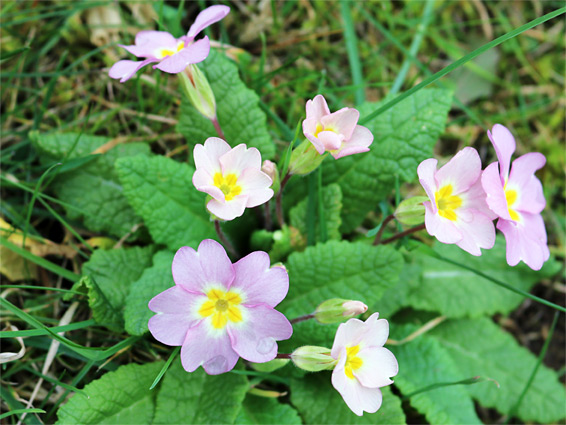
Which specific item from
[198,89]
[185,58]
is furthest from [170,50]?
[185,58]

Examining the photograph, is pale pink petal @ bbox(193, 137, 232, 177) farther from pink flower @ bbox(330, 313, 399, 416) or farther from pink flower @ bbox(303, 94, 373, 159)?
pink flower @ bbox(330, 313, 399, 416)

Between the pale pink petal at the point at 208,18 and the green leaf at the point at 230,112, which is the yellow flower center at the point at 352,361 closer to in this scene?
the green leaf at the point at 230,112

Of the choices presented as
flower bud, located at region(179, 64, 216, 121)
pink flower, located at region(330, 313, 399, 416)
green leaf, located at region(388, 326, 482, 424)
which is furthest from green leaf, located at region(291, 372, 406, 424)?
flower bud, located at region(179, 64, 216, 121)

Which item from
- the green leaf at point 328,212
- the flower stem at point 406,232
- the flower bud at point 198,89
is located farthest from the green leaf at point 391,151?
the flower bud at point 198,89

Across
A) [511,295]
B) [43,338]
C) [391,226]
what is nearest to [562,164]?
[511,295]

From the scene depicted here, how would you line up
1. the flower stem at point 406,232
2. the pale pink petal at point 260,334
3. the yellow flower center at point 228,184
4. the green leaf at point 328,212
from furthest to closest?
the green leaf at point 328,212
the flower stem at point 406,232
the yellow flower center at point 228,184
the pale pink petal at point 260,334

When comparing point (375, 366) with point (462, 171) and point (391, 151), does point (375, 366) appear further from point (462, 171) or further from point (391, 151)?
point (391, 151)
